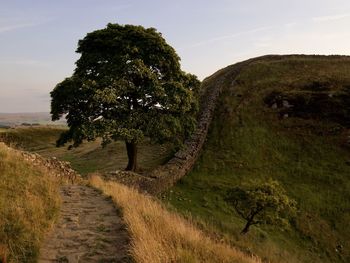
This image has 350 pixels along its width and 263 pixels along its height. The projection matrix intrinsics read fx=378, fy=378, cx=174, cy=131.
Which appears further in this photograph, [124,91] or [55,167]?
[124,91]

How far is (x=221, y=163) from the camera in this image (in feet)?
125

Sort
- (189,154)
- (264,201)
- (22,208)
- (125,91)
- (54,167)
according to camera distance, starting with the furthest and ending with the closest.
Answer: (189,154) < (125,91) < (264,201) < (54,167) < (22,208)

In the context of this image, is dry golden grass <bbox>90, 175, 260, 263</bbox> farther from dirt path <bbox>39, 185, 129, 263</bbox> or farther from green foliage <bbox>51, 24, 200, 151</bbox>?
green foliage <bbox>51, 24, 200, 151</bbox>

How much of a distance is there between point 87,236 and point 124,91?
20.6 m

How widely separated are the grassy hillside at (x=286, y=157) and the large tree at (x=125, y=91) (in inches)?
241

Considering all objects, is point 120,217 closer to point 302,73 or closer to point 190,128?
point 190,128

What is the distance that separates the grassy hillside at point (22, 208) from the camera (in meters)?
8.64

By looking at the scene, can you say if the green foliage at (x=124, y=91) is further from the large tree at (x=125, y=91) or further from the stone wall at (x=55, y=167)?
the stone wall at (x=55, y=167)

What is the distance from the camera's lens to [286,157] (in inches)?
1565

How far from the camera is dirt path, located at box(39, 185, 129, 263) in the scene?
357 inches

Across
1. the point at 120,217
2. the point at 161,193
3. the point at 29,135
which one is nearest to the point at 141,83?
the point at 161,193

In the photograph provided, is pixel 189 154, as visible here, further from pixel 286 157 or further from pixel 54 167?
pixel 54 167

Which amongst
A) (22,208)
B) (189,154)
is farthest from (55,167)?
(189,154)

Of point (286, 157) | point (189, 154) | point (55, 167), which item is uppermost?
point (55, 167)
